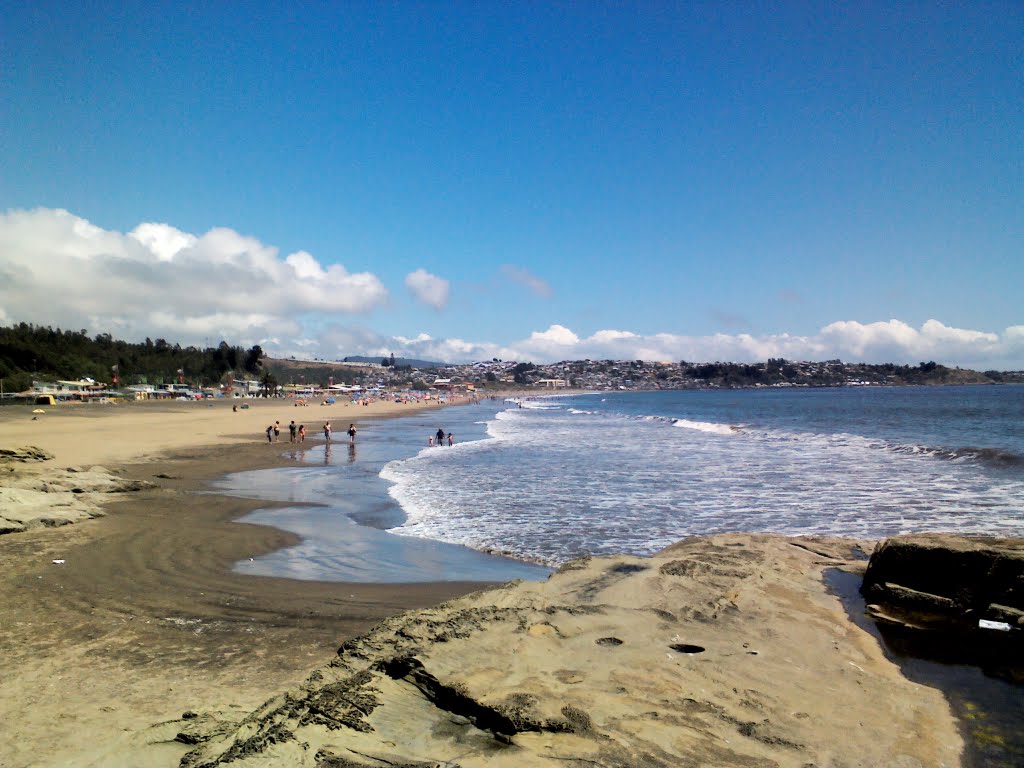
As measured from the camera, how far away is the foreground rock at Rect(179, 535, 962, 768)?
3.45m

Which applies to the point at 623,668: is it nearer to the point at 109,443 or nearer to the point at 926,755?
the point at 926,755

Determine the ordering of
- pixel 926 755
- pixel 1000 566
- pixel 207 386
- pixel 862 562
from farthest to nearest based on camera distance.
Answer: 1. pixel 207 386
2. pixel 862 562
3. pixel 1000 566
4. pixel 926 755

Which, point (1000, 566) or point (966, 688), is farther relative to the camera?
point (1000, 566)

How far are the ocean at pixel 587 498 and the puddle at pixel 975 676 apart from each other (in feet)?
16.9

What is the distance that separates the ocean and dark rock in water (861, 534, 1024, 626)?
4.48m

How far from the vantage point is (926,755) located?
4.05 meters

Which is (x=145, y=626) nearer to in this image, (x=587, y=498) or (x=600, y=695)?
(x=600, y=695)

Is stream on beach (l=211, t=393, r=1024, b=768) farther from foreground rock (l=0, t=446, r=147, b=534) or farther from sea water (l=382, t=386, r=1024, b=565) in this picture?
foreground rock (l=0, t=446, r=147, b=534)

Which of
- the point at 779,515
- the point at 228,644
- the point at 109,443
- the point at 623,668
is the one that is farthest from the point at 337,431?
the point at 623,668

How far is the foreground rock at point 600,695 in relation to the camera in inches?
136

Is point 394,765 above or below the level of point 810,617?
above

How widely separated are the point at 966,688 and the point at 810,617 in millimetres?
1536

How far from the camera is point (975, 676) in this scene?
527cm

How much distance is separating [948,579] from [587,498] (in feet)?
34.0
